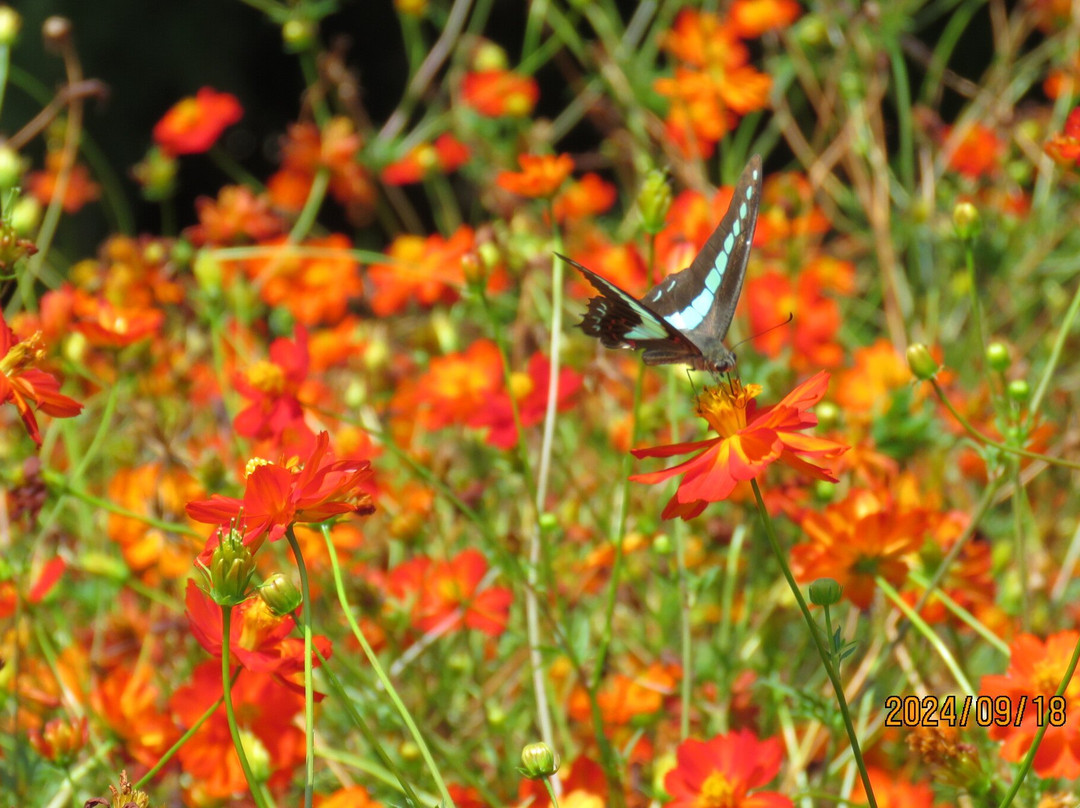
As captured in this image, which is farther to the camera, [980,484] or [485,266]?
[980,484]

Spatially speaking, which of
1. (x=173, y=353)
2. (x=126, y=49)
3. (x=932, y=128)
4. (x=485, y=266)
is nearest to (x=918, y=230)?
(x=932, y=128)

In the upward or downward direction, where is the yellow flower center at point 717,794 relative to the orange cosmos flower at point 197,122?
downward

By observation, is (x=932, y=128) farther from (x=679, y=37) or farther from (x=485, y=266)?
(x=485, y=266)

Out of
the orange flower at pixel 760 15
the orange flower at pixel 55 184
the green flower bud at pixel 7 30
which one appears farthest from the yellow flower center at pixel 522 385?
the orange flower at pixel 55 184

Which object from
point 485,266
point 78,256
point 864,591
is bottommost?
point 78,256

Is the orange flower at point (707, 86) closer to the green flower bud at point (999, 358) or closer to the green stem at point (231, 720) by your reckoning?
the green flower bud at point (999, 358)

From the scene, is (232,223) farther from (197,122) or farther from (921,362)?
(921,362)
